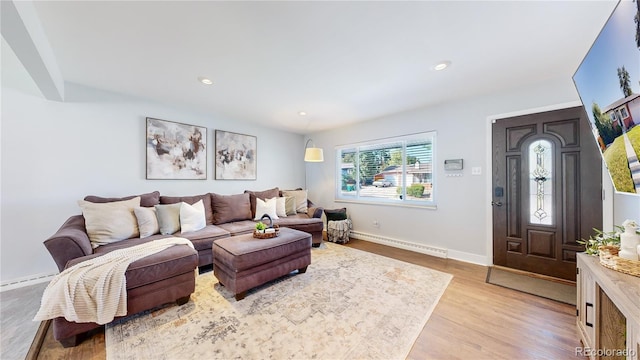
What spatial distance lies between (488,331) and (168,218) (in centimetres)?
351

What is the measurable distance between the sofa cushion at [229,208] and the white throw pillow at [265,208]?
0.16 meters

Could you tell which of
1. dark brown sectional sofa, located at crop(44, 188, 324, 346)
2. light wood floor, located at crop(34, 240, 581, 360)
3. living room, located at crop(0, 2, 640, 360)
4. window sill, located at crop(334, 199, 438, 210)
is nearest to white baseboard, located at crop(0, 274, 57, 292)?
living room, located at crop(0, 2, 640, 360)

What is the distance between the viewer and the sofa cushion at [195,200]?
3072 mm

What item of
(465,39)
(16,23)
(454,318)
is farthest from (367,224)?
(16,23)

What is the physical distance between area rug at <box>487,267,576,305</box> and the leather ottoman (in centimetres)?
221

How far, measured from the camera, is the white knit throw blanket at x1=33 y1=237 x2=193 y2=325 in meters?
1.44

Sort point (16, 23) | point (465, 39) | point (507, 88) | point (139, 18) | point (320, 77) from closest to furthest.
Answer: point (16, 23) → point (139, 18) → point (465, 39) → point (320, 77) → point (507, 88)

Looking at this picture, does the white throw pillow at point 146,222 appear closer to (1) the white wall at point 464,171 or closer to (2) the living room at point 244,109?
(2) the living room at point 244,109

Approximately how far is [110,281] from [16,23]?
5.84 feet

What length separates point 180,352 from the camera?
146 centimetres

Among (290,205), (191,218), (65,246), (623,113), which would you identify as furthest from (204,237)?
(623,113)

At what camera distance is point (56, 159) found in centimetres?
254

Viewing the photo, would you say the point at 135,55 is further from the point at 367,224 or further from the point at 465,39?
the point at 367,224

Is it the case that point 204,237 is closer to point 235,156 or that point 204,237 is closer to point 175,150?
point 175,150
